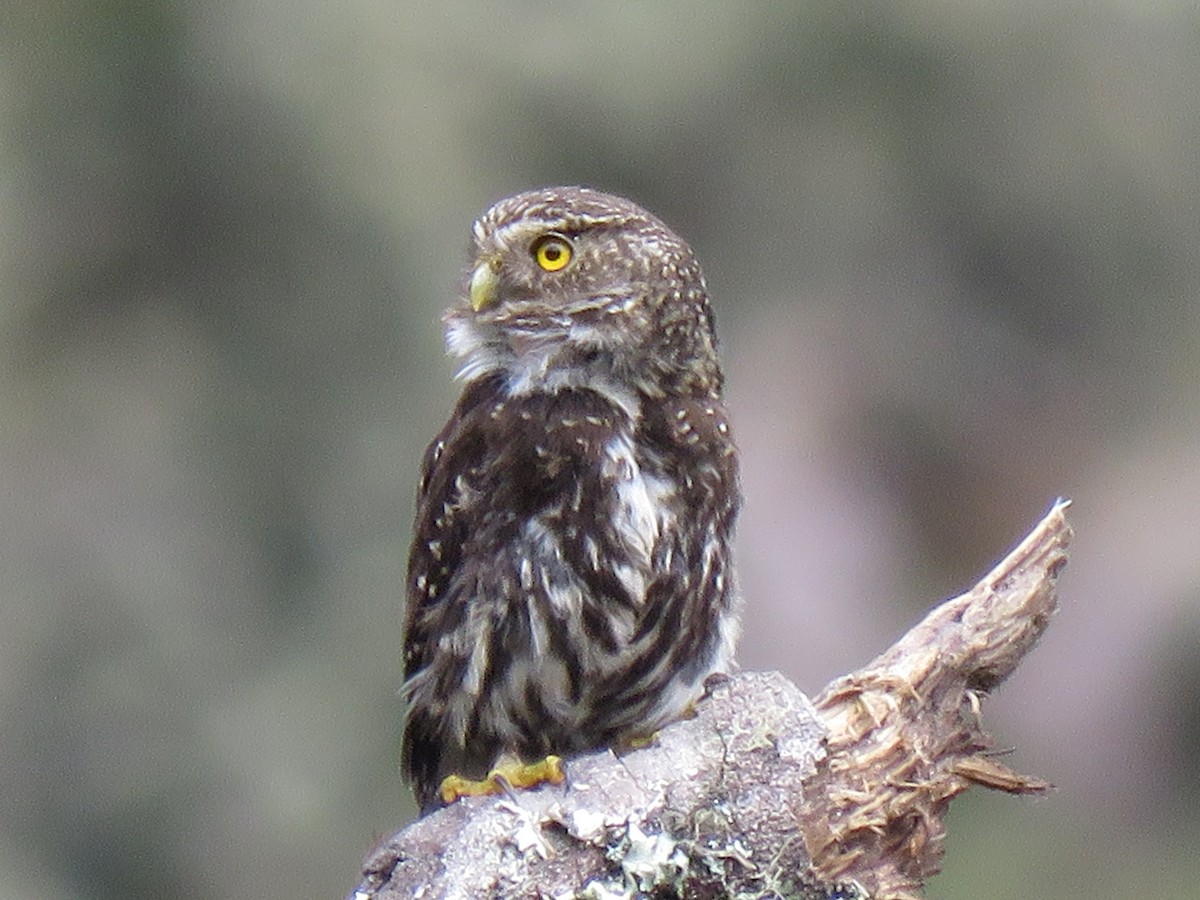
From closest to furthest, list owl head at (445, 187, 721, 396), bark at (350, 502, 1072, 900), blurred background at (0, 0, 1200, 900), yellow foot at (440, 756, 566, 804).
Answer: bark at (350, 502, 1072, 900), yellow foot at (440, 756, 566, 804), owl head at (445, 187, 721, 396), blurred background at (0, 0, 1200, 900)

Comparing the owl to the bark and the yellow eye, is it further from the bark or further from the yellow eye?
the bark

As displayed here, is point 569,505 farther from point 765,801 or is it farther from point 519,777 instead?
point 765,801

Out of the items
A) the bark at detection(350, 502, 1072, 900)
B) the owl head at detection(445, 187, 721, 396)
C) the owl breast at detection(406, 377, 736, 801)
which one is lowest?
the bark at detection(350, 502, 1072, 900)

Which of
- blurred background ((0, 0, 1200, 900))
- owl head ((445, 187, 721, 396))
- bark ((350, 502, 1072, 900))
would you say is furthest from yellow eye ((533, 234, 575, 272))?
blurred background ((0, 0, 1200, 900))

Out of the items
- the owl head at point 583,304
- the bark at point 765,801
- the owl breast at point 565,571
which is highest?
the owl head at point 583,304

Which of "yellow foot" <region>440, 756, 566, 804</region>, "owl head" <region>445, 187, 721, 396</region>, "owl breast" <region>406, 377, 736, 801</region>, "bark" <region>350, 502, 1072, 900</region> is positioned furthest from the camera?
"owl head" <region>445, 187, 721, 396</region>

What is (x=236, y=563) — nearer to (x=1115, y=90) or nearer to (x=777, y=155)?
(x=777, y=155)

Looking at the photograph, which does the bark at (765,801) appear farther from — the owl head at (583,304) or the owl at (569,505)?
the owl head at (583,304)

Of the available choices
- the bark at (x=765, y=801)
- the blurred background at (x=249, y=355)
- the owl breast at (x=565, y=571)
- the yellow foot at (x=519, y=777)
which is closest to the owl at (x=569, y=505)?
the owl breast at (x=565, y=571)
